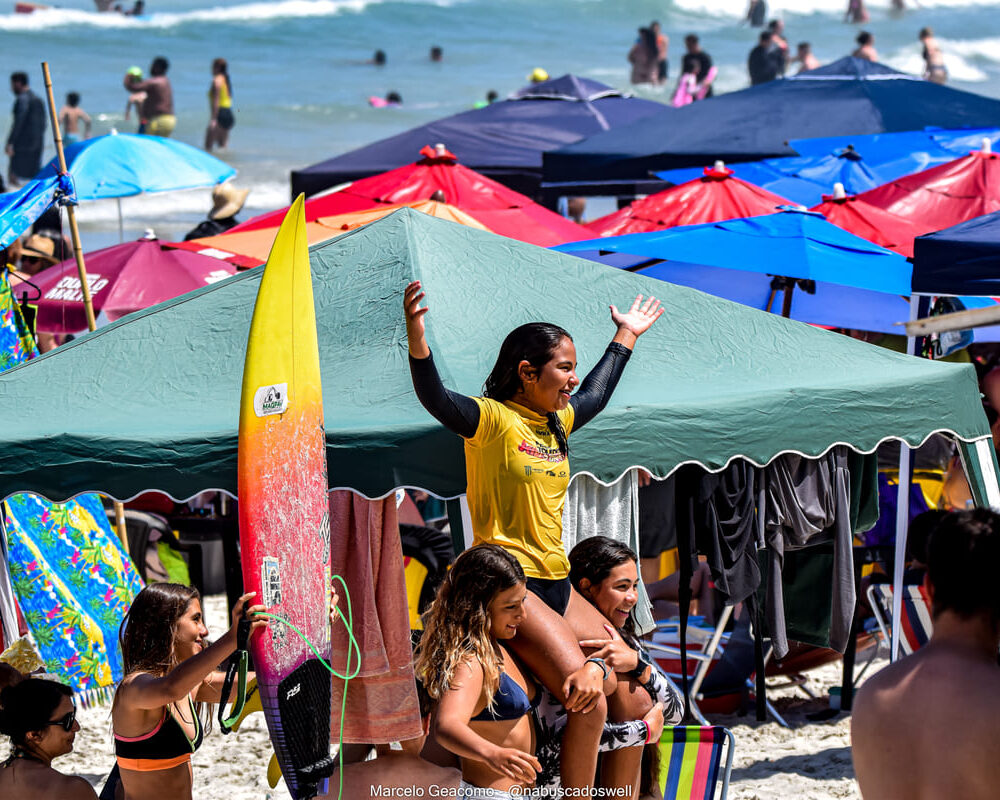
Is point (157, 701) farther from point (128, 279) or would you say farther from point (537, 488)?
point (128, 279)

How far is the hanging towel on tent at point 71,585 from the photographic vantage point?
5777 millimetres

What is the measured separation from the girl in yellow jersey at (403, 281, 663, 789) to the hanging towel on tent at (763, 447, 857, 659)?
1303 millimetres

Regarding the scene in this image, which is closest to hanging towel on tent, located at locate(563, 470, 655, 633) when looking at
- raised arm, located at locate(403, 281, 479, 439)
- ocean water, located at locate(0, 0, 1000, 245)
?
raised arm, located at locate(403, 281, 479, 439)

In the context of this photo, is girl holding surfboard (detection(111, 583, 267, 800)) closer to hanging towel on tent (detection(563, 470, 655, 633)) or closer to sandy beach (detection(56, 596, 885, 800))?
hanging towel on tent (detection(563, 470, 655, 633))

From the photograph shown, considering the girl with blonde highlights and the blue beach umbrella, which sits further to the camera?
the blue beach umbrella

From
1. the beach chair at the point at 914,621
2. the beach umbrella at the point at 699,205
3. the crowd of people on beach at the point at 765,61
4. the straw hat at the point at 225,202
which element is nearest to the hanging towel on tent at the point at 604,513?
the beach chair at the point at 914,621

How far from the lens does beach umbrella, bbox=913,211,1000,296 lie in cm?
531

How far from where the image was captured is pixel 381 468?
13.8 feet

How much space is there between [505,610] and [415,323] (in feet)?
2.61

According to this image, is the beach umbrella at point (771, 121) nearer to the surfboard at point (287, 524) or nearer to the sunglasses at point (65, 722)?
the surfboard at point (287, 524)

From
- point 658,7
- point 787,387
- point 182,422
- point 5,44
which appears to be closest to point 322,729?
point 182,422

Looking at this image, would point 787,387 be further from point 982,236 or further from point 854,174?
point 854,174

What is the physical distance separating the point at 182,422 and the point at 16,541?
169 cm

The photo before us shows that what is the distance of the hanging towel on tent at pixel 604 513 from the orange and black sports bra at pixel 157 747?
133 centimetres
